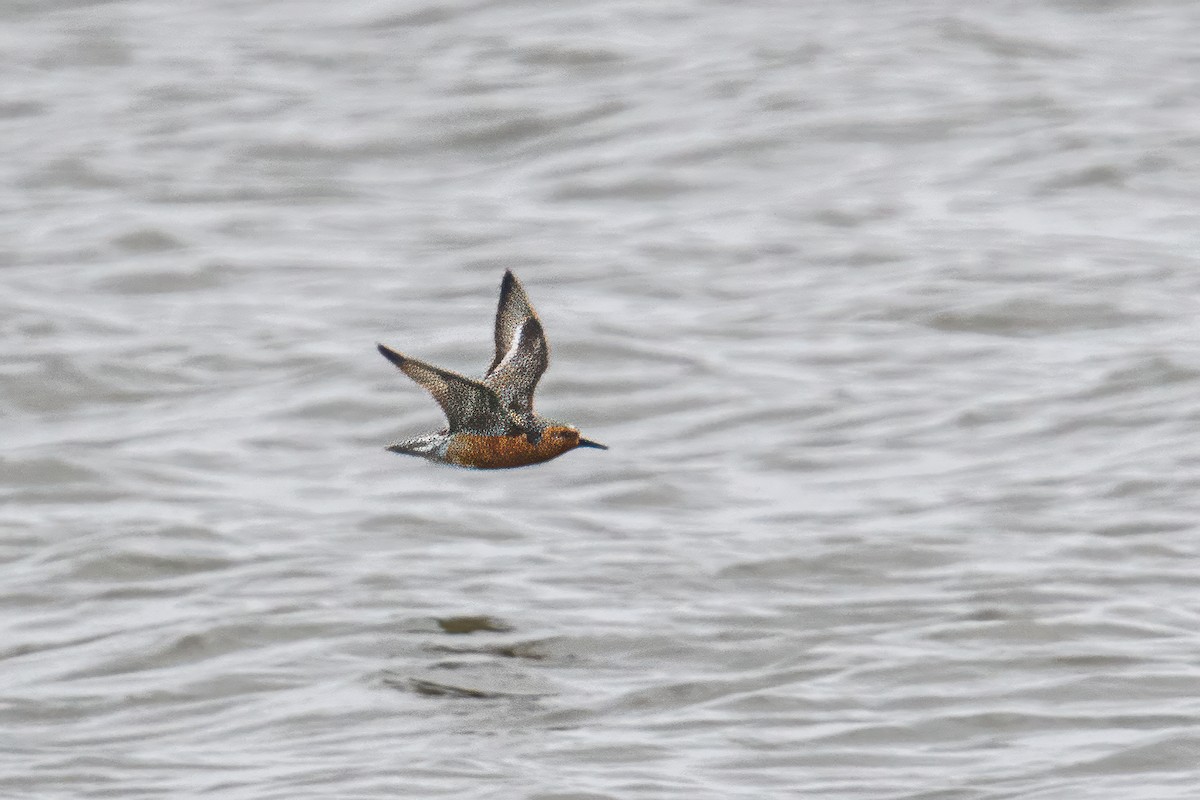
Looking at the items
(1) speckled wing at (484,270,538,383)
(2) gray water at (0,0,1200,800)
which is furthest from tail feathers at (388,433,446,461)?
(2) gray water at (0,0,1200,800)

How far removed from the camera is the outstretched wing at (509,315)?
1034 cm

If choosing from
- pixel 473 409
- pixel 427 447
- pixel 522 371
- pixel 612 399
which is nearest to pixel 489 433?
pixel 473 409

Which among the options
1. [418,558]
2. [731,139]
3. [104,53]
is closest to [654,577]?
[418,558]

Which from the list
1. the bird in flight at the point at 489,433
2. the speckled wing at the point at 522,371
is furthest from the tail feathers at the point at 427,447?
the speckled wing at the point at 522,371

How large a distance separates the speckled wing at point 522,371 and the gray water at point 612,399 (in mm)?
1311

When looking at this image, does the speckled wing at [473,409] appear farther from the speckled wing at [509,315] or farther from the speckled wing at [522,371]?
the speckled wing at [509,315]

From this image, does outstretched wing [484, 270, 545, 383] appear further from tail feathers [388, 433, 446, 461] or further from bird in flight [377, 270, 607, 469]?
tail feathers [388, 433, 446, 461]

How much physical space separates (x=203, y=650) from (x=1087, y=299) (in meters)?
6.96

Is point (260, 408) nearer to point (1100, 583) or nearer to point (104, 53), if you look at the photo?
point (1100, 583)

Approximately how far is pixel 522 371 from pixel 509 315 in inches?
19.3

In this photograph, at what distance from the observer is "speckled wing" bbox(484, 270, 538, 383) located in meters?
10.3

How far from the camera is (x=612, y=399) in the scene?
581 inches

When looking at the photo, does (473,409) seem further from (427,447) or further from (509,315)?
(509,315)

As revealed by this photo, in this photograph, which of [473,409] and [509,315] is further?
[509,315]
